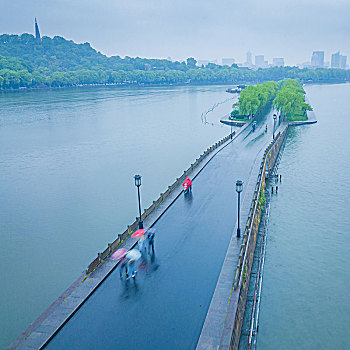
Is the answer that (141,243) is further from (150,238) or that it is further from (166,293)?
(166,293)

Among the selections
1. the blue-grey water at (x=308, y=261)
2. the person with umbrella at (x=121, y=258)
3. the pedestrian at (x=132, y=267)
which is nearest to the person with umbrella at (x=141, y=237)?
the person with umbrella at (x=121, y=258)

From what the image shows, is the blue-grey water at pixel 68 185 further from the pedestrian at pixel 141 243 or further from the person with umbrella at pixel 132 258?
the person with umbrella at pixel 132 258

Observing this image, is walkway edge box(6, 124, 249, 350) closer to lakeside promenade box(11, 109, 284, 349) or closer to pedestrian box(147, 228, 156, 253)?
lakeside promenade box(11, 109, 284, 349)

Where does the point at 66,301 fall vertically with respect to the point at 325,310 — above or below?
above

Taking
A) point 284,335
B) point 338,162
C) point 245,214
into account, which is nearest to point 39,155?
point 245,214

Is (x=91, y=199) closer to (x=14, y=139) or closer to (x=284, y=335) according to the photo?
(x=284, y=335)

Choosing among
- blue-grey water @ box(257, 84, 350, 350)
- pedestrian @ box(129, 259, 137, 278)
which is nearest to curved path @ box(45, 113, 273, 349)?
pedestrian @ box(129, 259, 137, 278)
